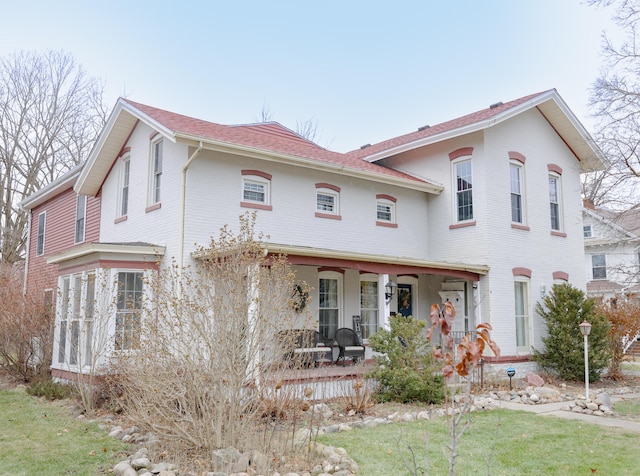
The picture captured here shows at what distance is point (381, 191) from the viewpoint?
14492 mm

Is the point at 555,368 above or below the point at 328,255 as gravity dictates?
below

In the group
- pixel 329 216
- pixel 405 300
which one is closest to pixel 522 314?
pixel 405 300

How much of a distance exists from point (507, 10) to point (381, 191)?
645cm

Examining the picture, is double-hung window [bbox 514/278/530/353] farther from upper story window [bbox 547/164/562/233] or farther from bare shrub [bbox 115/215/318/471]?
bare shrub [bbox 115/215/318/471]

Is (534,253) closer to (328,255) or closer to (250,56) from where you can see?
(328,255)

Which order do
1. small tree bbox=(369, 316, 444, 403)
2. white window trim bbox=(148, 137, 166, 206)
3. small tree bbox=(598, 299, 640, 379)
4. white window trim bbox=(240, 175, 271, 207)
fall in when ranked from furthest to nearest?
small tree bbox=(598, 299, 640, 379), white window trim bbox=(148, 137, 166, 206), white window trim bbox=(240, 175, 271, 207), small tree bbox=(369, 316, 444, 403)

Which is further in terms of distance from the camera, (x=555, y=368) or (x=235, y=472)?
(x=555, y=368)

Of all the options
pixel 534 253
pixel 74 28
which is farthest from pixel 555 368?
pixel 74 28

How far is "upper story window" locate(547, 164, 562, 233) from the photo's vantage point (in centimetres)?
1630

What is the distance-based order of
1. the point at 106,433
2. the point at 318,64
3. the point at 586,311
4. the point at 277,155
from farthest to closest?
the point at 318,64 < the point at 586,311 < the point at 277,155 < the point at 106,433

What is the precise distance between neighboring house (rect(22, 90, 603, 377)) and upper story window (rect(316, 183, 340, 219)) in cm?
4

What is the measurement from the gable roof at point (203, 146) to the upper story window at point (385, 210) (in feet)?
1.85

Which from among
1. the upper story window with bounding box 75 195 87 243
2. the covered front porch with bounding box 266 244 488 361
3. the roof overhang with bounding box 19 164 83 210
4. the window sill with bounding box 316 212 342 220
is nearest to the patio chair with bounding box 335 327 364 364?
the covered front porch with bounding box 266 244 488 361

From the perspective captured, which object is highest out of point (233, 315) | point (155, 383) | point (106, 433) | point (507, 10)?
point (507, 10)
